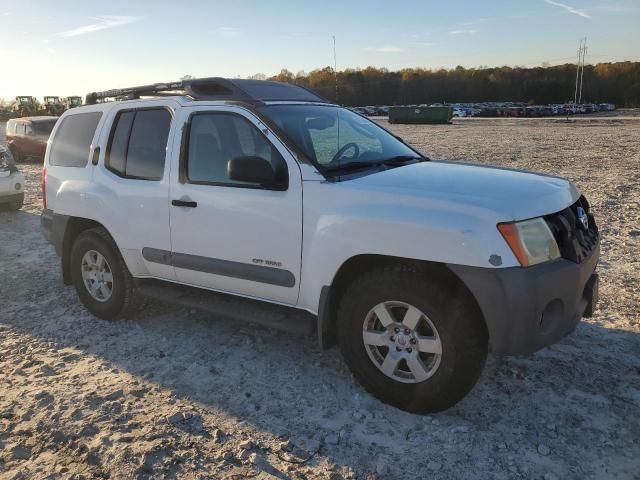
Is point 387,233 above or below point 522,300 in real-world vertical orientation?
above

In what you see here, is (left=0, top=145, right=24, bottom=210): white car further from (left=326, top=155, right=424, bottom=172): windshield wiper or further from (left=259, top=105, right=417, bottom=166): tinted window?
(left=326, top=155, right=424, bottom=172): windshield wiper

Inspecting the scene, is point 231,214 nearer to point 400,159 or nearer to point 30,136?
point 400,159

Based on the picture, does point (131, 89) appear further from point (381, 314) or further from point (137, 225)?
point (381, 314)

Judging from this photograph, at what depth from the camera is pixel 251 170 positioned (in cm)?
360

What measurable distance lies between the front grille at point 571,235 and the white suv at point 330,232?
13mm

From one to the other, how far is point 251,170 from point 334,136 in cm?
89

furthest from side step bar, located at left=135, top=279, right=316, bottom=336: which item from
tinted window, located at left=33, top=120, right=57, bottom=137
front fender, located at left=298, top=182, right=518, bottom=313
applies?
tinted window, located at left=33, top=120, right=57, bottom=137

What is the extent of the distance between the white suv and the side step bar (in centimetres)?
1

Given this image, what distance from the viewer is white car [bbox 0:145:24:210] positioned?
32.9 feet

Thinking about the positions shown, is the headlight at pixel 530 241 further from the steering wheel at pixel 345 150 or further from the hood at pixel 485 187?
the steering wheel at pixel 345 150

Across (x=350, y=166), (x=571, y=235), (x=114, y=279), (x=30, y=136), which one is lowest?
(x=114, y=279)

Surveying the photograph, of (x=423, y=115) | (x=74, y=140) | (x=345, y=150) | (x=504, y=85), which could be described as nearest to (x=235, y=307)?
(x=345, y=150)

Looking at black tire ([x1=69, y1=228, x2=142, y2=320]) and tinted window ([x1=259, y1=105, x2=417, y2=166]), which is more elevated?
tinted window ([x1=259, y1=105, x2=417, y2=166])

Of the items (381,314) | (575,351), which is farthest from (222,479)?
(575,351)
